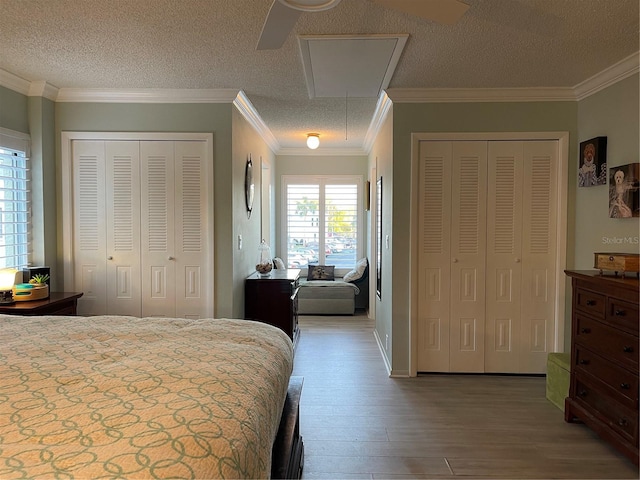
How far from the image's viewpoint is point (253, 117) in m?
4.50

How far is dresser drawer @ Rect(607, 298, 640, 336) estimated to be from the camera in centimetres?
221

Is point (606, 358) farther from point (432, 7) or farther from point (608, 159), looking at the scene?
point (432, 7)

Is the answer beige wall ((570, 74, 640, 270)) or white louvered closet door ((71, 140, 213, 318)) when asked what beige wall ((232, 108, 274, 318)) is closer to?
white louvered closet door ((71, 140, 213, 318))

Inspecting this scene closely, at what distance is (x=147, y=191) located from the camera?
3.72 metres

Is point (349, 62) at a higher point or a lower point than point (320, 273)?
higher

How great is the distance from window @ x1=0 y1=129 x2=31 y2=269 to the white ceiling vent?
249cm

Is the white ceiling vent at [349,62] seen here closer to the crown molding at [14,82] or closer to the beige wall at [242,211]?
the beige wall at [242,211]

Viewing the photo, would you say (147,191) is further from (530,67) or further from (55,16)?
(530,67)

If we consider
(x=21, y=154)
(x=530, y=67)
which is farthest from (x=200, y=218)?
(x=530, y=67)

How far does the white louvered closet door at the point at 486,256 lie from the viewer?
11.8 feet

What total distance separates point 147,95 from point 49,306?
1.97 metres

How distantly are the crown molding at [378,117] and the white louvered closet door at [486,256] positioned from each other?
58 centimetres

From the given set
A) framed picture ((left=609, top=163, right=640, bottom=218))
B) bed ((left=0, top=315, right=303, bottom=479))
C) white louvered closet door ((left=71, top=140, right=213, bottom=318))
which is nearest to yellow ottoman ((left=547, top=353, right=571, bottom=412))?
framed picture ((left=609, top=163, right=640, bottom=218))

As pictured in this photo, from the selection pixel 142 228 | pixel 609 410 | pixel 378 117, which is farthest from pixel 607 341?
pixel 142 228
